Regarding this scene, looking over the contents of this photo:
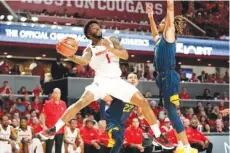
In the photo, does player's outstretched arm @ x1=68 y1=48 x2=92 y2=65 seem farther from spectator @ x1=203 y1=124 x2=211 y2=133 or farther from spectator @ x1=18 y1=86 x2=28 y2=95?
spectator @ x1=18 y1=86 x2=28 y2=95

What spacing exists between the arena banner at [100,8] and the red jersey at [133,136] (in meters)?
12.5

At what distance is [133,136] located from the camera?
14930 mm

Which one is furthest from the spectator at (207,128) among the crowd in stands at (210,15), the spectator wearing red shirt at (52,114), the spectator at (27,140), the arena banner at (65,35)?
the crowd in stands at (210,15)

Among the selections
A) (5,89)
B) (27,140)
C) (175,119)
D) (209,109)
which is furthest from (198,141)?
(5,89)

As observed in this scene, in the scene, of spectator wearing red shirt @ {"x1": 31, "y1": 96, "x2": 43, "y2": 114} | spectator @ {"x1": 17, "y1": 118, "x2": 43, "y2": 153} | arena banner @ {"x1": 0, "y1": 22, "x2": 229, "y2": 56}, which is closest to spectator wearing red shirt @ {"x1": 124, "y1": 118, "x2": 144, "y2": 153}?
spectator @ {"x1": 17, "y1": 118, "x2": 43, "y2": 153}

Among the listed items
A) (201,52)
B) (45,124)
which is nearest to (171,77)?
(45,124)

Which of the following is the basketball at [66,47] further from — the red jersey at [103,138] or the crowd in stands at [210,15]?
the crowd in stands at [210,15]

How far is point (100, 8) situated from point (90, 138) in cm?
1404

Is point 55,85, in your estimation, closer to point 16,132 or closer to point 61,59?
point 61,59

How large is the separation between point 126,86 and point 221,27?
1970cm

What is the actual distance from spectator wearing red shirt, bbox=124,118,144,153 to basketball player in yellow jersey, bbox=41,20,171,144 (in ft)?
20.3

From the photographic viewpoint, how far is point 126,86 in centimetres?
858

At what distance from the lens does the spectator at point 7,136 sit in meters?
13.7

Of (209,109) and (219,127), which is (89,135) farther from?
(209,109)
